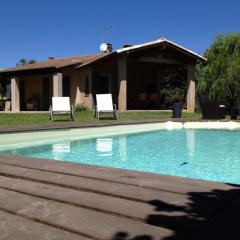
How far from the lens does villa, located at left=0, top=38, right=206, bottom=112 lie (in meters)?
21.6

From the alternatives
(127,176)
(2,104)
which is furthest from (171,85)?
(127,176)

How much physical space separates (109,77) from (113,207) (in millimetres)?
21339

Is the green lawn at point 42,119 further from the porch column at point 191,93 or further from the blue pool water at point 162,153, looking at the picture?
the porch column at point 191,93

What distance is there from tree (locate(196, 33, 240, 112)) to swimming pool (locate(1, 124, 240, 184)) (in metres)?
7.86

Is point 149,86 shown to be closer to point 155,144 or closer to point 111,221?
point 155,144

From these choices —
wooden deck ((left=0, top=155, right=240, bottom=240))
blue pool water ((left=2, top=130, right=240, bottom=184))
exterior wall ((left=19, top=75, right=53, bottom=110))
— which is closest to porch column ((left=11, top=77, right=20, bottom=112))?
exterior wall ((left=19, top=75, right=53, bottom=110))

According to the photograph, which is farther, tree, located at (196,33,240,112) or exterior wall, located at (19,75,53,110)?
exterior wall, located at (19,75,53,110)

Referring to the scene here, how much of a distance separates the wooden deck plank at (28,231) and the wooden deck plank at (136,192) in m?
0.71

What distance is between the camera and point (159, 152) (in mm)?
8672

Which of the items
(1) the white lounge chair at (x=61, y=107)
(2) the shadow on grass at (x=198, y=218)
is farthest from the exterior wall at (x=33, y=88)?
(2) the shadow on grass at (x=198, y=218)

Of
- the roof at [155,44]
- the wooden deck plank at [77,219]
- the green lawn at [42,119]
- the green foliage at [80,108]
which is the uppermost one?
the roof at [155,44]

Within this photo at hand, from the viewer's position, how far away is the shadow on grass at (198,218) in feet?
7.48

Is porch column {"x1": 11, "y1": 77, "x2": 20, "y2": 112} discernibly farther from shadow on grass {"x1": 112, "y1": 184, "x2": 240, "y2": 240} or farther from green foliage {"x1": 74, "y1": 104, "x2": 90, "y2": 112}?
shadow on grass {"x1": 112, "y1": 184, "x2": 240, "y2": 240}

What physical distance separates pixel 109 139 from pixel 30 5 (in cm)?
1562
